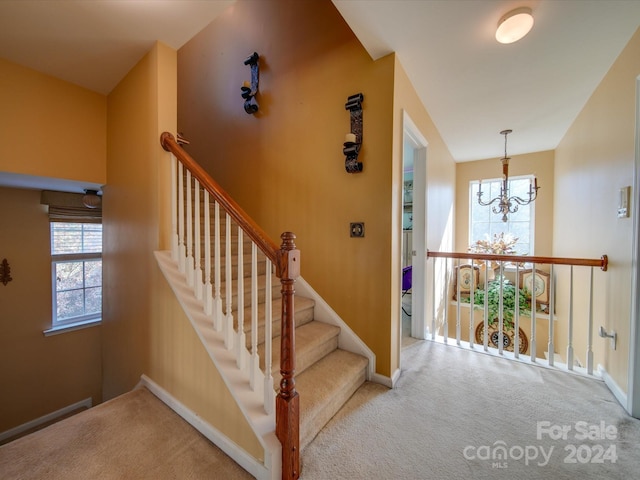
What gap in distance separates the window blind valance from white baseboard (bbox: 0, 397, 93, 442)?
7.31ft

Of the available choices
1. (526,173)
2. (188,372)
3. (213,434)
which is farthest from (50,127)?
(526,173)

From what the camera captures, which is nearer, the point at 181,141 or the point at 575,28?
the point at 575,28

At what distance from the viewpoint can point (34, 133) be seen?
194cm

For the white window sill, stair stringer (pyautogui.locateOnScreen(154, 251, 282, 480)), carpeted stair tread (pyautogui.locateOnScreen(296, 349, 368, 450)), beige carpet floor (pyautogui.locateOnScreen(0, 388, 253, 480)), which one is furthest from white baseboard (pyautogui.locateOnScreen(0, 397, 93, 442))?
carpeted stair tread (pyautogui.locateOnScreen(296, 349, 368, 450))

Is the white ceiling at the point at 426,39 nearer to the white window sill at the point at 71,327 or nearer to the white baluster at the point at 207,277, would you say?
the white baluster at the point at 207,277

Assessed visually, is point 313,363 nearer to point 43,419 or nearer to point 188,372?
point 188,372

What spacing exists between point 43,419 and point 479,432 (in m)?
4.37

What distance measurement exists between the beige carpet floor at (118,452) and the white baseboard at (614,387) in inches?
92.2

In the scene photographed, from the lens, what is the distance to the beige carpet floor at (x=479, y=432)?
120cm

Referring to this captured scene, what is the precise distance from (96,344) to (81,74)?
313cm

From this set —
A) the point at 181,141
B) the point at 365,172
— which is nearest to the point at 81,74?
the point at 181,141

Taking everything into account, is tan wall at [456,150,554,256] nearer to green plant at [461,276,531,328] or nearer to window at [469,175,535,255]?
window at [469,175,535,255]

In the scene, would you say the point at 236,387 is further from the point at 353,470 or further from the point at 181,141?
the point at 181,141

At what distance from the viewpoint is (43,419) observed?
112 inches
